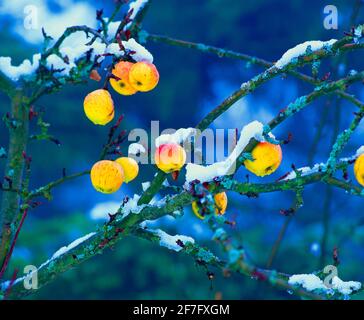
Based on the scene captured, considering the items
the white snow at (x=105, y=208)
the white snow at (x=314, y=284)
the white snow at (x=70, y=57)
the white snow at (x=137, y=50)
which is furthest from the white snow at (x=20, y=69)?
the white snow at (x=105, y=208)

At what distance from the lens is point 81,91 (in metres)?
3.87

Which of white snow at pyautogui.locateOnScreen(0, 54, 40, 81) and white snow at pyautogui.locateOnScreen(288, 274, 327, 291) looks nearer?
white snow at pyautogui.locateOnScreen(288, 274, 327, 291)

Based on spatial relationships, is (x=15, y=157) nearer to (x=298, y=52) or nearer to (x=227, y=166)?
(x=227, y=166)

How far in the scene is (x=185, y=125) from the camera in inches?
159

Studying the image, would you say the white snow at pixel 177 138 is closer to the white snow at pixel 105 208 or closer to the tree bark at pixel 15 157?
the tree bark at pixel 15 157

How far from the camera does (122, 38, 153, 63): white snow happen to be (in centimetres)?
112

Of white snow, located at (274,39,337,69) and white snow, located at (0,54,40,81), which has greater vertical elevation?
white snow, located at (0,54,40,81)

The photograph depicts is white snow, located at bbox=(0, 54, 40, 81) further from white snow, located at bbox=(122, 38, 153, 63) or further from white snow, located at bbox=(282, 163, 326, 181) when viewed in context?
white snow, located at bbox=(282, 163, 326, 181)

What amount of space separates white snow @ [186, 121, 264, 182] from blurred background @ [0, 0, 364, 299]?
2.40 m

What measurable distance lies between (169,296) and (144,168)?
2.63 ft

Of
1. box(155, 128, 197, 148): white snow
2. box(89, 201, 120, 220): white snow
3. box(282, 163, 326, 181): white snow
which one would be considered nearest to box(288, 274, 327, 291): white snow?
box(282, 163, 326, 181): white snow

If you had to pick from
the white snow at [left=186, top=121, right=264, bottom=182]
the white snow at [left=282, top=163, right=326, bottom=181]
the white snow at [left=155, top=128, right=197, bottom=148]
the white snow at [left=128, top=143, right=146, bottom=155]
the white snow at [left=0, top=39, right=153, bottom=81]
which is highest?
the white snow at [left=0, top=39, right=153, bottom=81]

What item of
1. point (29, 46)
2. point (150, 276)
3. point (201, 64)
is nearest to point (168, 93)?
point (201, 64)
